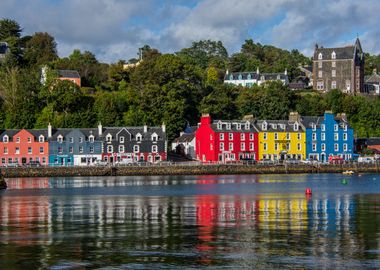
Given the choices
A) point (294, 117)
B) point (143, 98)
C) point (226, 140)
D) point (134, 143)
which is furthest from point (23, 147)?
point (294, 117)

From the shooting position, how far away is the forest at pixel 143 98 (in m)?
118

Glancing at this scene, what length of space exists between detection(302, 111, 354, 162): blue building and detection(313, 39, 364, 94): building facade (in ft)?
79.9

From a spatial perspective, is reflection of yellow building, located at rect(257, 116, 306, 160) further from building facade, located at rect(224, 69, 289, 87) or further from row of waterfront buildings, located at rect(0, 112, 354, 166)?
building facade, located at rect(224, 69, 289, 87)

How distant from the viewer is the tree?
5655 inches

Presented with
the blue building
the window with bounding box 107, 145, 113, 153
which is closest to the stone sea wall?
the window with bounding box 107, 145, 113, 153

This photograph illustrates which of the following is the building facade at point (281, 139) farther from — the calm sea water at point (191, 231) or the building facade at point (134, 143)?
the calm sea water at point (191, 231)

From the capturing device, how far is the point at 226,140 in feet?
372

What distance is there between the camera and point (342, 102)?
419 feet

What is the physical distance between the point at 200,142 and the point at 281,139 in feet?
37.4

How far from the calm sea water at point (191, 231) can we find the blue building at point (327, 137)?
51191 mm

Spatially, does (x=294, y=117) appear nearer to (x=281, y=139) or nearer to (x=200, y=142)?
(x=281, y=139)

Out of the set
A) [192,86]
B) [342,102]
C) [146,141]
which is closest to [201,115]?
[192,86]

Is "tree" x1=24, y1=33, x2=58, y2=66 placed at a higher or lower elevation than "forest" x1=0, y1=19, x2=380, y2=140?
higher

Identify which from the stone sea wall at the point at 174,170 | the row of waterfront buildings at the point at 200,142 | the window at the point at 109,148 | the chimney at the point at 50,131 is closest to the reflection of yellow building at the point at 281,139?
the row of waterfront buildings at the point at 200,142
